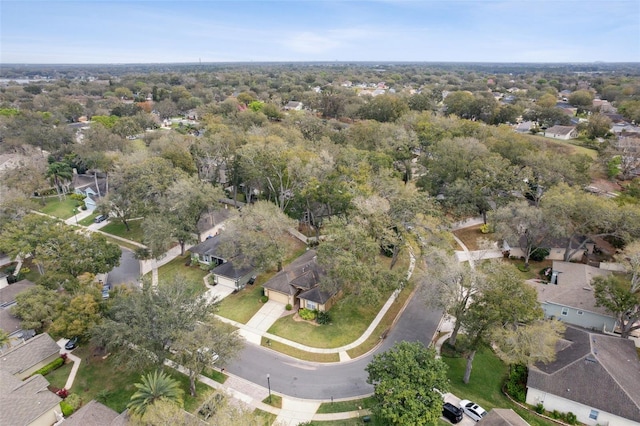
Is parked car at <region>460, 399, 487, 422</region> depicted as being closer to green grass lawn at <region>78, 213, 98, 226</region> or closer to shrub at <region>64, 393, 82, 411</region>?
shrub at <region>64, 393, 82, 411</region>

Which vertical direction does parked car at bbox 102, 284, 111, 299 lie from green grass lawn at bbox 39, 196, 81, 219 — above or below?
below

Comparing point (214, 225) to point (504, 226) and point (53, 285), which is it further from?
point (504, 226)

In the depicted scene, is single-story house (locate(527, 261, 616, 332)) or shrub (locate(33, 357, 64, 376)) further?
single-story house (locate(527, 261, 616, 332))

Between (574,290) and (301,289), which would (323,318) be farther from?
(574,290)

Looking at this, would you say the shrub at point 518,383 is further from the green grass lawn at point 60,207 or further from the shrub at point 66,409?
the green grass lawn at point 60,207

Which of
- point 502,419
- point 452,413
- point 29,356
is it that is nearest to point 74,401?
point 29,356

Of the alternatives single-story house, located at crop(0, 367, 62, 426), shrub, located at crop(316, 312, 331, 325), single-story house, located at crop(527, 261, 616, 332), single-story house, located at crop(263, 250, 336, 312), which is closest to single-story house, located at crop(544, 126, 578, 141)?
single-story house, located at crop(527, 261, 616, 332)
